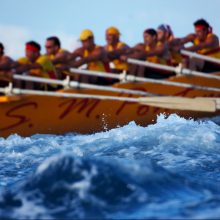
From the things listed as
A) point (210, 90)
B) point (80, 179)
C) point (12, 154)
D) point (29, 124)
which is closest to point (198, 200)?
point (80, 179)

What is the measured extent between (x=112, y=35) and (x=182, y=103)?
209cm

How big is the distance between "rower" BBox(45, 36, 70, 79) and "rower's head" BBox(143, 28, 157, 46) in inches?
61.1

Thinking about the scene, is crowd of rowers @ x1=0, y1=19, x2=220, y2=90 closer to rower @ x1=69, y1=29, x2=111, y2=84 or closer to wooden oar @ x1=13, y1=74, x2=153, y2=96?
rower @ x1=69, y1=29, x2=111, y2=84

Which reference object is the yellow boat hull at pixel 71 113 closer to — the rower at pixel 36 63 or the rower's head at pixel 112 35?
the rower at pixel 36 63

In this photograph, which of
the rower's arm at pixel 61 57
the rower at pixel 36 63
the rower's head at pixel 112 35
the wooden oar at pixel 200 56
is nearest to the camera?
the rower at pixel 36 63

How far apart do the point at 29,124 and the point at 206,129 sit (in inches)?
112

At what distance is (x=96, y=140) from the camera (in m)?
8.16

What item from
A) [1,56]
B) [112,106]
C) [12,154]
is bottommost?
[12,154]

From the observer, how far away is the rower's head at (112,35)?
9.40m

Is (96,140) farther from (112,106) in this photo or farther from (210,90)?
(210,90)

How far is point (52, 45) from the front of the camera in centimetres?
892

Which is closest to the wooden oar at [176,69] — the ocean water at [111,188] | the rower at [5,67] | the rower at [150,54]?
the rower at [150,54]

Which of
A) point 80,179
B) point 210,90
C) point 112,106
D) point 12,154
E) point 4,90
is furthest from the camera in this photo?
point 210,90

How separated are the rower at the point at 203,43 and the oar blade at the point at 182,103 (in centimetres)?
Result: 169
